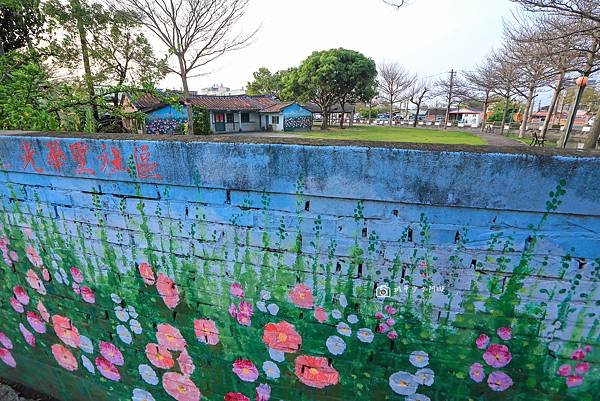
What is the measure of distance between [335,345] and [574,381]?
1154mm

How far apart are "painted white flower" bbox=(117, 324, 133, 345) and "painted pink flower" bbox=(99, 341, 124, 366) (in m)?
0.14

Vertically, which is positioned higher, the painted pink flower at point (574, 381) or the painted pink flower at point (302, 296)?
the painted pink flower at point (302, 296)

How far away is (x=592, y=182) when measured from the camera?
1.26 meters

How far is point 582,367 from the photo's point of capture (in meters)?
1.52

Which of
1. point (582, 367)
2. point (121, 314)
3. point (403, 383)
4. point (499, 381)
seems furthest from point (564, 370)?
point (121, 314)

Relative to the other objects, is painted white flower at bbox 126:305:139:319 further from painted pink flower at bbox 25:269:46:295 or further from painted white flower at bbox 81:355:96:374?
painted pink flower at bbox 25:269:46:295

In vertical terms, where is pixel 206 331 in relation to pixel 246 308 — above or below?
below

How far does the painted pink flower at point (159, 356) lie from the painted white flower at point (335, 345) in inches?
46.1

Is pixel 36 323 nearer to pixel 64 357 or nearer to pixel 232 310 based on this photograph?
pixel 64 357

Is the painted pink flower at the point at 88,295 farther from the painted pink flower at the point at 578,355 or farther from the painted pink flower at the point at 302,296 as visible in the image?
the painted pink flower at the point at 578,355

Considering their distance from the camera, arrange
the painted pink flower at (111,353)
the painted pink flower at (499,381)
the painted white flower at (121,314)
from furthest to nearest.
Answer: the painted pink flower at (111,353), the painted white flower at (121,314), the painted pink flower at (499,381)

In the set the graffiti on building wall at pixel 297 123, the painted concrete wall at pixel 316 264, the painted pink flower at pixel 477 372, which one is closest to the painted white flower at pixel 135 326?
the painted concrete wall at pixel 316 264

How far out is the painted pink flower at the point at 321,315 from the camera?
1777 millimetres

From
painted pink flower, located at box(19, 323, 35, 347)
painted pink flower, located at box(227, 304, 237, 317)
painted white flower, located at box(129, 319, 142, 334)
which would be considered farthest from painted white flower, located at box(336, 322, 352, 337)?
painted pink flower, located at box(19, 323, 35, 347)
